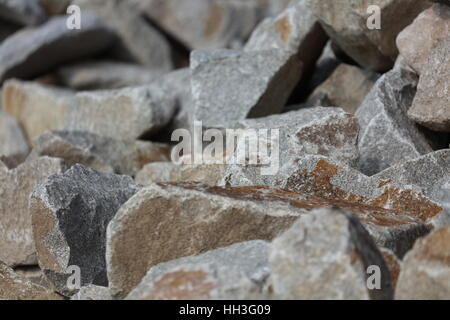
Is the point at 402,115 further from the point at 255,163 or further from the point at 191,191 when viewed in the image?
the point at 191,191

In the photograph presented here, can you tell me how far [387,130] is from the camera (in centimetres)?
365

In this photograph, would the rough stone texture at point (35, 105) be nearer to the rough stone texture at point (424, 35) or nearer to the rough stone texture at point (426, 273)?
the rough stone texture at point (424, 35)

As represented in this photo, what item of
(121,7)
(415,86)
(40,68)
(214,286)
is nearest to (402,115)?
(415,86)

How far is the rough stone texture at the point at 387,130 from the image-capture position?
361 cm

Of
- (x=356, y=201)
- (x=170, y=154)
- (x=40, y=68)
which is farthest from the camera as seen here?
(x=40, y=68)

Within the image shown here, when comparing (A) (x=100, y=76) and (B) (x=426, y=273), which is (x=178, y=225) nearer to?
(B) (x=426, y=273)

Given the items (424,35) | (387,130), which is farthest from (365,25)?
(387,130)

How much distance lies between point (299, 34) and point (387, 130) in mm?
1349

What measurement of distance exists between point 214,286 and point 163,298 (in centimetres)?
16

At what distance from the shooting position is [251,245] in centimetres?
244

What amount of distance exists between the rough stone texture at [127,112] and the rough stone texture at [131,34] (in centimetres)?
243

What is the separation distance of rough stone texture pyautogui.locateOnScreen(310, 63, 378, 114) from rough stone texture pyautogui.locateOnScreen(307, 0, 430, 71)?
0.09 m

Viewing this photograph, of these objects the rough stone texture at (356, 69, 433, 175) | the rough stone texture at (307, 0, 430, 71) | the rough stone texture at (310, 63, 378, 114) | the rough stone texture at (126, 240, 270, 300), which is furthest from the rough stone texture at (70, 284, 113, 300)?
the rough stone texture at (310, 63, 378, 114)

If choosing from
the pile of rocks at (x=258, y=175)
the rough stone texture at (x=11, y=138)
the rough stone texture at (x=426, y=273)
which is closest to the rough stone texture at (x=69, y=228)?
the pile of rocks at (x=258, y=175)
